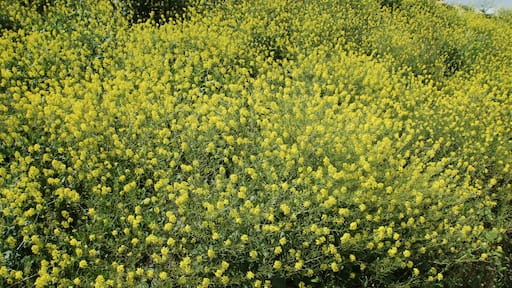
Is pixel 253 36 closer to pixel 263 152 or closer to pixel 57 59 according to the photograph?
pixel 57 59

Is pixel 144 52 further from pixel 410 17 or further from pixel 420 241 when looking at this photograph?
pixel 410 17

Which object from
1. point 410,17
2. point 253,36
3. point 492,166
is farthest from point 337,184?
point 410,17

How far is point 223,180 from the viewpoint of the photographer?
2.83 metres

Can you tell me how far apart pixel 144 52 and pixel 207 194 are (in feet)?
8.72

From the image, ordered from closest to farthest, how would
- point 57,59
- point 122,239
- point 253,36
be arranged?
point 122,239 → point 57,59 → point 253,36

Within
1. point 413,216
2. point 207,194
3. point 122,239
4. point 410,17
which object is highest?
point 410,17

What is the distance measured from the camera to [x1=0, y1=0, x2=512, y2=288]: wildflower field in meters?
2.48

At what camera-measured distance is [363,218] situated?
9.28 ft

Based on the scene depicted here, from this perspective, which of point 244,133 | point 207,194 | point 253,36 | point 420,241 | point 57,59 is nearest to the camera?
point 207,194

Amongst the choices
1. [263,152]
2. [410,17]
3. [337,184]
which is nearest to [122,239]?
[263,152]

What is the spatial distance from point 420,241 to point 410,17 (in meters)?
6.62

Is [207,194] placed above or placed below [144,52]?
below

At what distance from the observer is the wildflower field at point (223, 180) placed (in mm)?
2482

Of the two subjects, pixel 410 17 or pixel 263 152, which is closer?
pixel 263 152
